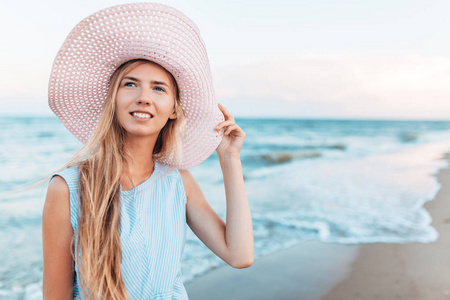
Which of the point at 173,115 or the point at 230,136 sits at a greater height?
the point at 173,115

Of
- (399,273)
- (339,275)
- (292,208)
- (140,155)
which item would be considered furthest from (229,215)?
(292,208)

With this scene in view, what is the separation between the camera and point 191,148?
2127 millimetres

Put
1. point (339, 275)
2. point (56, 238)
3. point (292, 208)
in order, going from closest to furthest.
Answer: point (56, 238)
point (339, 275)
point (292, 208)

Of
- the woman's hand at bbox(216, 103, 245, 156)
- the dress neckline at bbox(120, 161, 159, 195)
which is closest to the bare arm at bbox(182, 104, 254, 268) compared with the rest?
the woman's hand at bbox(216, 103, 245, 156)

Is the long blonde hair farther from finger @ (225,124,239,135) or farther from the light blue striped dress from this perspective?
finger @ (225,124,239,135)

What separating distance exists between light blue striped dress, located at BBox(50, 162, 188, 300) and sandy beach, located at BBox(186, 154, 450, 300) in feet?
6.56

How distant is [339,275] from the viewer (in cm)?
397

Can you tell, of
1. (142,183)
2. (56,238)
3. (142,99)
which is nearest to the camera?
(56,238)

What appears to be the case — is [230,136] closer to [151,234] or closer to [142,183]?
[142,183]

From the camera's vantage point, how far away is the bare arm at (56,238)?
1503 mm

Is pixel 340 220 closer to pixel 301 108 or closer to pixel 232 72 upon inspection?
pixel 232 72

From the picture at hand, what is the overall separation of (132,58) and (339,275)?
3.37 meters

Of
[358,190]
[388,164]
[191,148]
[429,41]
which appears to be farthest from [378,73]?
[191,148]

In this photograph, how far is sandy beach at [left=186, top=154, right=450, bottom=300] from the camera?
141 inches
